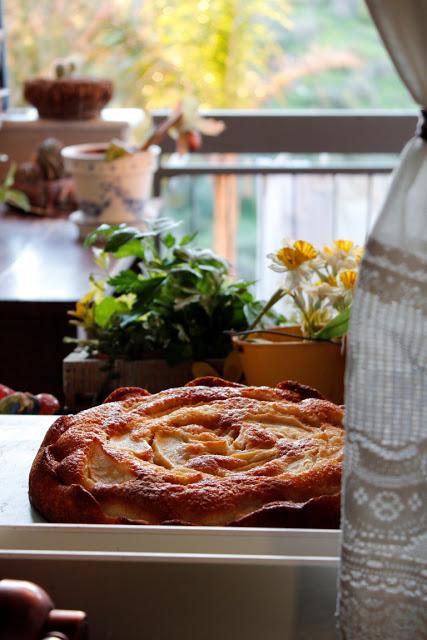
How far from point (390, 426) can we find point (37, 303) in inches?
63.9

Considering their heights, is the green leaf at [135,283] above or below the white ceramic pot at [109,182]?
below

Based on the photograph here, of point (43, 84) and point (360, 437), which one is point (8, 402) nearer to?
point (360, 437)

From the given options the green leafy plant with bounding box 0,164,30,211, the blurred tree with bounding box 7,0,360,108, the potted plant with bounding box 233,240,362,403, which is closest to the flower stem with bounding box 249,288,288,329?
the potted plant with bounding box 233,240,362,403

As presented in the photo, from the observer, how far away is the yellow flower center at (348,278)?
125cm

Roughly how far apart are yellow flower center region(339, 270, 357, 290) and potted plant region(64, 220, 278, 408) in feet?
0.50

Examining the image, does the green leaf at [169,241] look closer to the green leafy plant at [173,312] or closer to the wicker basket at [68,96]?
the green leafy plant at [173,312]

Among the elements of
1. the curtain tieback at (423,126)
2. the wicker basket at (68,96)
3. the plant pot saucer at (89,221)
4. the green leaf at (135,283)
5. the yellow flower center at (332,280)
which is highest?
the wicker basket at (68,96)

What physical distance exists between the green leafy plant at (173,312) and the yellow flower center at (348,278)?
0.49 ft

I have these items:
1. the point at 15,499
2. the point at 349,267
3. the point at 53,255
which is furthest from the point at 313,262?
the point at 53,255

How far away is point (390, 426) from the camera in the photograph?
24.6 inches

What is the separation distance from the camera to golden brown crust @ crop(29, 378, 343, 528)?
30.7 inches

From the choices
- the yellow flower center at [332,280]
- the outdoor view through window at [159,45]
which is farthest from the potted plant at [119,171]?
the outdoor view through window at [159,45]

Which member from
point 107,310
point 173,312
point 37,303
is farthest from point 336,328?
point 37,303

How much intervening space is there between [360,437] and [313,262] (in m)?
0.65
